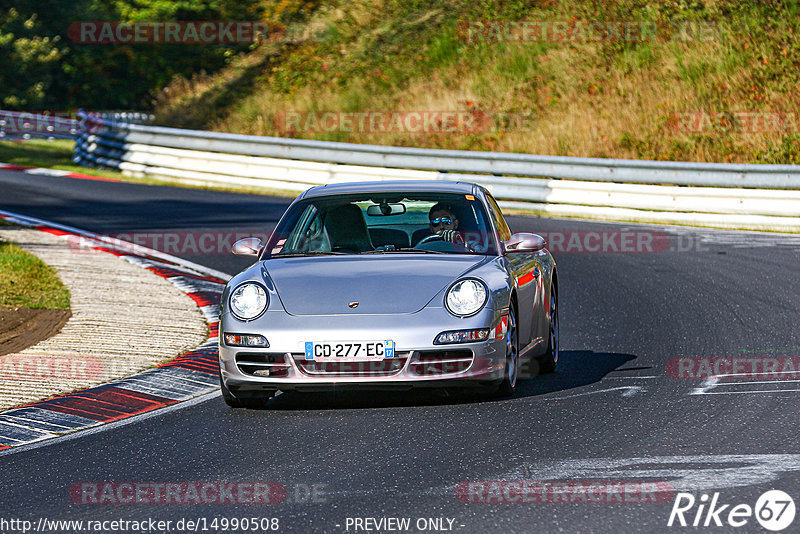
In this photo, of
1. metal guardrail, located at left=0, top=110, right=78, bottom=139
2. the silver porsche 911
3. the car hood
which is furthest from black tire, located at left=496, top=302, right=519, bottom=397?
metal guardrail, located at left=0, top=110, right=78, bottom=139

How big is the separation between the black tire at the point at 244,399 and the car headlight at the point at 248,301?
1.59 ft

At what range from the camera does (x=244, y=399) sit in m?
7.89

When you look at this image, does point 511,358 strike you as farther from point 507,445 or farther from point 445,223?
point 507,445

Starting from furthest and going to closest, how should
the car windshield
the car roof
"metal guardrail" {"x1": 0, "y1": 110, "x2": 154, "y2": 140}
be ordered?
"metal guardrail" {"x1": 0, "y1": 110, "x2": 154, "y2": 140} < the car roof < the car windshield

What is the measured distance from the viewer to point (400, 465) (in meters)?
6.13

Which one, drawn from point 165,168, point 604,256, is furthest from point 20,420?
point 165,168

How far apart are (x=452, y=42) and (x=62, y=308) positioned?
72.5 feet

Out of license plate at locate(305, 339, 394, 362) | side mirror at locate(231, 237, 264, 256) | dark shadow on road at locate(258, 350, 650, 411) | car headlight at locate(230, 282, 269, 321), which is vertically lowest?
dark shadow on road at locate(258, 350, 650, 411)

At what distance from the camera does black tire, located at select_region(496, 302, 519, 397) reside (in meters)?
7.77

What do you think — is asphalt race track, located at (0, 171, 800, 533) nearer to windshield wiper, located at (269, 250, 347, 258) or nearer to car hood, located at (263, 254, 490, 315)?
car hood, located at (263, 254, 490, 315)

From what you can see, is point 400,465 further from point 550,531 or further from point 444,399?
point 444,399

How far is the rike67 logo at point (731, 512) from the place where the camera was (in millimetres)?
4941

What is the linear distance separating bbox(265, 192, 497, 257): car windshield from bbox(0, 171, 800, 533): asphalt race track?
100 cm

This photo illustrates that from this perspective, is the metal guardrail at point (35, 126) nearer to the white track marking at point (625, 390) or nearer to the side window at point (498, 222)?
the side window at point (498, 222)
